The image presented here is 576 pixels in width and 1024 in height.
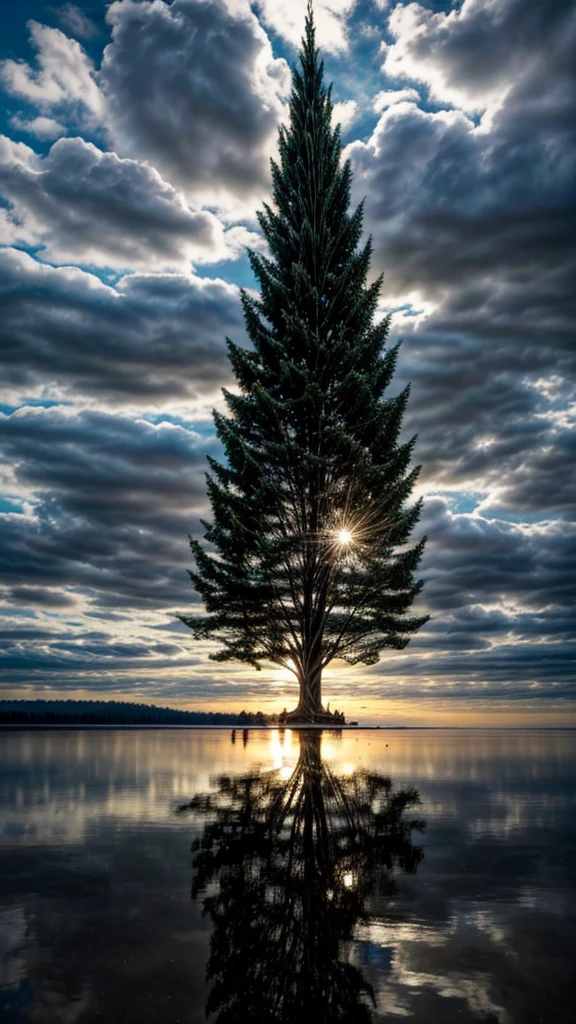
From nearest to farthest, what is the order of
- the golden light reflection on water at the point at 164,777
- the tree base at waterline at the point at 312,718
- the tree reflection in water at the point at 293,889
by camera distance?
the tree reflection in water at the point at 293,889 < the golden light reflection on water at the point at 164,777 < the tree base at waterline at the point at 312,718

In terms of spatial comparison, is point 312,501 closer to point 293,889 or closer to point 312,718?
point 312,718

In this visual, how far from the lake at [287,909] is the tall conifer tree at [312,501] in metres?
19.3

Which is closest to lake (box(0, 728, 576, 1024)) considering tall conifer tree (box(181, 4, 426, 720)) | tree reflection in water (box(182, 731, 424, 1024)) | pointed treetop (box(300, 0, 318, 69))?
tree reflection in water (box(182, 731, 424, 1024))

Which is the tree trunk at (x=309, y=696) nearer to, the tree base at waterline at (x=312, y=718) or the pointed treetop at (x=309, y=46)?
the tree base at waterline at (x=312, y=718)

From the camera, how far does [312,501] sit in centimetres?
2700

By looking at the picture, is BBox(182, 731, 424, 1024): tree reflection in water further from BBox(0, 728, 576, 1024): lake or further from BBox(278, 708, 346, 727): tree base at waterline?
BBox(278, 708, 346, 727): tree base at waterline

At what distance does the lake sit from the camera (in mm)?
2205

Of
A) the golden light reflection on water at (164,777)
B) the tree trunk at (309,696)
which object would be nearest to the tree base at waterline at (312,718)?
the tree trunk at (309,696)

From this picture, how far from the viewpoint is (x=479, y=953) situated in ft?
8.48

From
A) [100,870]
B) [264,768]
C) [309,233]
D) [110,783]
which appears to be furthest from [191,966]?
[309,233]

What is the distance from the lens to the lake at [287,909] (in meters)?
2.21

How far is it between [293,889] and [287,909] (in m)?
0.35

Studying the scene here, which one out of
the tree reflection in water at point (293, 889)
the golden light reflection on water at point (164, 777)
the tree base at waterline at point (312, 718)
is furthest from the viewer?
the tree base at waterline at point (312, 718)

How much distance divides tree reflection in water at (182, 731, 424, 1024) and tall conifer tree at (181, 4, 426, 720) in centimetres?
1887
